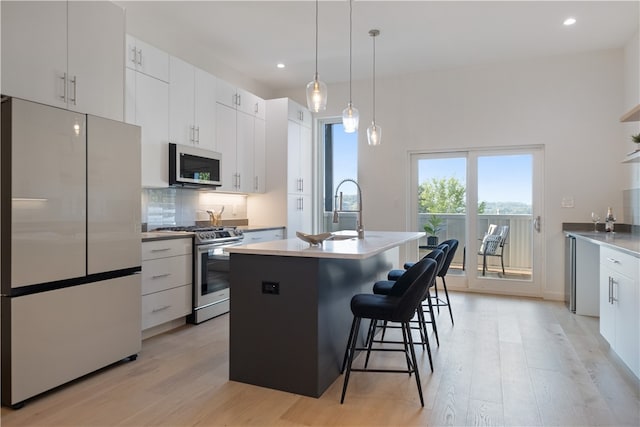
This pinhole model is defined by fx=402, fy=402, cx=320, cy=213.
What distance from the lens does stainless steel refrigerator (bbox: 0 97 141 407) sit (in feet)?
7.25

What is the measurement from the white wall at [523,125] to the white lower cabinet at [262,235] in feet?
4.58

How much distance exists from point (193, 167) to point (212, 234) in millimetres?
728

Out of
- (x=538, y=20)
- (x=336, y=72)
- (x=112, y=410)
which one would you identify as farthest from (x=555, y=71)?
(x=112, y=410)

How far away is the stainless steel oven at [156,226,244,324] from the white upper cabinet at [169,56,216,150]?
977mm

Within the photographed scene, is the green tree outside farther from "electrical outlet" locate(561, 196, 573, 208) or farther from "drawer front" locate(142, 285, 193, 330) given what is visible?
"drawer front" locate(142, 285, 193, 330)

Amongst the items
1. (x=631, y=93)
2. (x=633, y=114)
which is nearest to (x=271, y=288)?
(x=633, y=114)

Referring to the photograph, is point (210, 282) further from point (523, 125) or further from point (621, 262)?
point (523, 125)

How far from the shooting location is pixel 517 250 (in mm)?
5250

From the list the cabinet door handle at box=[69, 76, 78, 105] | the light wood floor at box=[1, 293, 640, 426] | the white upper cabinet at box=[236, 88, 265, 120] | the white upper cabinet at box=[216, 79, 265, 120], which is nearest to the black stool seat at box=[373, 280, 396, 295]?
the light wood floor at box=[1, 293, 640, 426]

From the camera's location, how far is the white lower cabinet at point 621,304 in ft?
8.33

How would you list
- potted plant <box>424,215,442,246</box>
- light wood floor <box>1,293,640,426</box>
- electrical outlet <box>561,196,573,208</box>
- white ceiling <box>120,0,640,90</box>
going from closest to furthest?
light wood floor <box>1,293,640,426</box>, white ceiling <box>120,0,640,90</box>, electrical outlet <box>561,196,573,208</box>, potted plant <box>424,215,442,246</box>

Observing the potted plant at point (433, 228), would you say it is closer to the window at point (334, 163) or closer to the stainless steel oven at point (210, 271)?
the window at point (334, 163)

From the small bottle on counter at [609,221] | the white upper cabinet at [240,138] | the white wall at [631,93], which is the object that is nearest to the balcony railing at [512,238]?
the small bottle on counter at [609,221]

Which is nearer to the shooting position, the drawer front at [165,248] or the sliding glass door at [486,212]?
the drawer front at [165,248]
